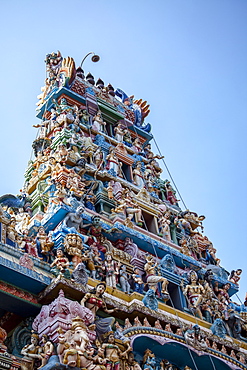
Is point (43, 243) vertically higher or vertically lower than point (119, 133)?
lower

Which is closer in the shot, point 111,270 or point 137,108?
point 111,270

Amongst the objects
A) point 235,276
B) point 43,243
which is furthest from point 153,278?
point 235,276

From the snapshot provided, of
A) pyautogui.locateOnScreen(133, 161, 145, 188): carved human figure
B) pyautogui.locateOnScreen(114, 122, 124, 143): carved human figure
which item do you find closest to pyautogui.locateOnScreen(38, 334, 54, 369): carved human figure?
pyautogui.locateOnScreen(133, 161, 145, 188): carved human figure

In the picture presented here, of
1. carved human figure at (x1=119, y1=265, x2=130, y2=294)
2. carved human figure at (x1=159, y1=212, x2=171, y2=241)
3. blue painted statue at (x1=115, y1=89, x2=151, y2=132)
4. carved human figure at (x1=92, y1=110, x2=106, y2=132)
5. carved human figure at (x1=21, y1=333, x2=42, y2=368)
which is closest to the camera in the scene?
carved human figure at (x1=21, y1=333, x2=42, y2=368)

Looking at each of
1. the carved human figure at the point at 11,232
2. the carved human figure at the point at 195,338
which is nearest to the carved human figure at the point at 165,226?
the carved human figure at the point at 195,338

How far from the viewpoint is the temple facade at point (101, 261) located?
43.7ft

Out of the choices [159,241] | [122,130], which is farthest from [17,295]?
[122,130]

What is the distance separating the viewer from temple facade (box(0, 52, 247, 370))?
1333cm

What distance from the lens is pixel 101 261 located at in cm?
1683

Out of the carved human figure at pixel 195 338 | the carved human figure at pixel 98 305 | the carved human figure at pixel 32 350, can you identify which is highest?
the carved human figure at pixel 195 338

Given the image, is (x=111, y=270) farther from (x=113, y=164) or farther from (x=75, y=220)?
(x=113, y=164)

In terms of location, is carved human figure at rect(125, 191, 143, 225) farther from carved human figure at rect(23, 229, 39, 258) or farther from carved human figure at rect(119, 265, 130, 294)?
carved human figure at rect(23, 229, 39, 258)

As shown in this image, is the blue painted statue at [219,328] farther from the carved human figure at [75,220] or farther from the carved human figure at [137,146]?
the carved human figure at [137,146]

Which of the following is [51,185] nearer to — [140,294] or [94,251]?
[94,251]
